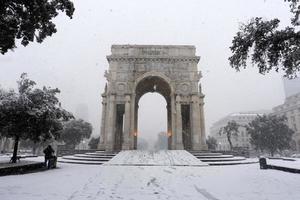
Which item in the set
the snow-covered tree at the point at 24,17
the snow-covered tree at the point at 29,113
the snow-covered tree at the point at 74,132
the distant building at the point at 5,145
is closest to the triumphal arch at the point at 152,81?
the snow-covered tree at the point at 29,113

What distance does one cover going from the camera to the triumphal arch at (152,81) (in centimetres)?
3120

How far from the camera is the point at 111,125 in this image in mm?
30859

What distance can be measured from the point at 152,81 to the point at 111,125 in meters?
10.6

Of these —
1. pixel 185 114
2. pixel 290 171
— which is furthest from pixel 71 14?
pixel 185 114

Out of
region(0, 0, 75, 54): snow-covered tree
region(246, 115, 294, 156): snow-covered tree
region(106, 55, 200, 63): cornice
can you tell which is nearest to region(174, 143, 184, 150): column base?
region(106, 55, 200, 63): cornice

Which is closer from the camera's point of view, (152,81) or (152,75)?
(152,75)

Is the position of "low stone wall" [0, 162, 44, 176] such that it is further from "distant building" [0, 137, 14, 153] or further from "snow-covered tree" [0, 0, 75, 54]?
"distant building" [0, 137, 14, 153]

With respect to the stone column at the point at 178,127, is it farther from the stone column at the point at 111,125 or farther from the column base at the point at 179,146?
the stone column at the point at 111,125

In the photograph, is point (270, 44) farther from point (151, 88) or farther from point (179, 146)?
point (151, 88)

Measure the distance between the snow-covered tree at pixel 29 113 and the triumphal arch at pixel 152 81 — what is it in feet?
46.4

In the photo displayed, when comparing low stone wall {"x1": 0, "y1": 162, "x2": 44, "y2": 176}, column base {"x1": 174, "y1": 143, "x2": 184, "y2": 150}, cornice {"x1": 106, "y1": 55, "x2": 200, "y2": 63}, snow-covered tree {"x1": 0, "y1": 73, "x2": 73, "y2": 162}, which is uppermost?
cornice {"x1": 106, "y1": 55, "x2": 200, "y2": 63}

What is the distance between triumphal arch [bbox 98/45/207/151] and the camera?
3120 cm

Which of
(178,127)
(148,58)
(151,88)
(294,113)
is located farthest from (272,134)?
(148,58)

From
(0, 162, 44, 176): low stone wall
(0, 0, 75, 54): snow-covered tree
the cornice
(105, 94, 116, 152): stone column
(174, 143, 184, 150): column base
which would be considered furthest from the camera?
the cornice
